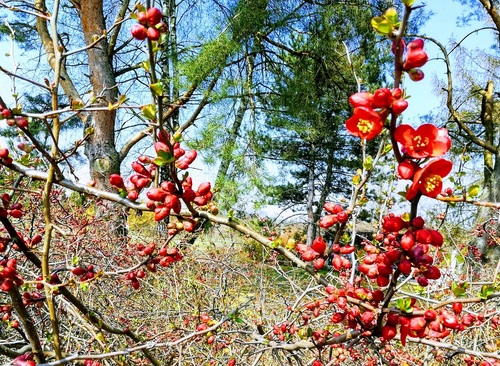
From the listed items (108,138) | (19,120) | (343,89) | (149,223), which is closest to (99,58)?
(108,138)

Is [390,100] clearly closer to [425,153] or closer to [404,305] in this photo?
[425,153]

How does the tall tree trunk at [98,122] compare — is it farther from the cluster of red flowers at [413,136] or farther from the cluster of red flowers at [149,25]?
the cluster of red flowers at [413,136]

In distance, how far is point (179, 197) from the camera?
75 centimetres

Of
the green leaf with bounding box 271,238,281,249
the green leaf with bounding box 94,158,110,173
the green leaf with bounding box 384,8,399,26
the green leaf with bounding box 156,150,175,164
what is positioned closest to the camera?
the green leaf with bounding box 384,8,399,26

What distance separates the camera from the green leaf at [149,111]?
0.67 m

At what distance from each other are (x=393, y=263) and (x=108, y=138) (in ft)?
18.8

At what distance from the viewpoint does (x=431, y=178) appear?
605 mm

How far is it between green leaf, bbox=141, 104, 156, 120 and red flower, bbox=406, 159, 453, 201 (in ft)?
1.42

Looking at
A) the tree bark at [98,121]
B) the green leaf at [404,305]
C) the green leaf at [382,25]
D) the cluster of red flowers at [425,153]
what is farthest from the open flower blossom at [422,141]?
the tree bark at [98,121]

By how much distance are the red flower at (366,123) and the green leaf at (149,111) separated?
0.34 metres

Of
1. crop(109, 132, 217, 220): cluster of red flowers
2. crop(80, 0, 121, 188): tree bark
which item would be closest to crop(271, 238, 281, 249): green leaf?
crop(109, 132, 217, 220): cluster of red flowers

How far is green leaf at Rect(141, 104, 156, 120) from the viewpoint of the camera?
26.3 inches

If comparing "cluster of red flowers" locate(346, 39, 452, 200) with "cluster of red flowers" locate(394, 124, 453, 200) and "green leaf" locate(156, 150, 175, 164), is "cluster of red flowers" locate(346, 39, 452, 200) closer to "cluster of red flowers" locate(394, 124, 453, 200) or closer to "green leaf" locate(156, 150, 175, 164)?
"cluster of red flowers" locate(394, 124, 453, 200)

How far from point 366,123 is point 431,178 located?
13 cm
